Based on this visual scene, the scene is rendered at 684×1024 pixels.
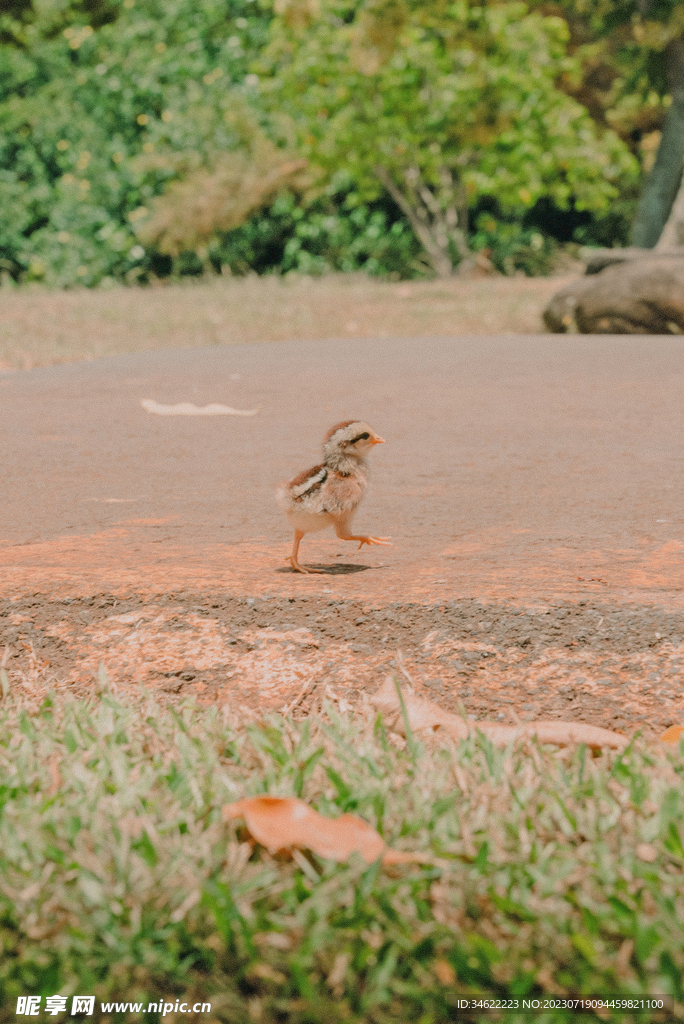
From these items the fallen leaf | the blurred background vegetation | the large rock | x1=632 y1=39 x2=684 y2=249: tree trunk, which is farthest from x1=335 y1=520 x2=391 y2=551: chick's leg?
x1=632 y1=39 x2=684 y2=249: tree trunk

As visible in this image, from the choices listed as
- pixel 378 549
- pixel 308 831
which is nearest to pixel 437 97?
pixel 378 549

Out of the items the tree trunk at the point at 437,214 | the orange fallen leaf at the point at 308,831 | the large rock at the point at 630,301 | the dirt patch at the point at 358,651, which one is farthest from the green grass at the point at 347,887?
the tree trunk at the point at 437,214

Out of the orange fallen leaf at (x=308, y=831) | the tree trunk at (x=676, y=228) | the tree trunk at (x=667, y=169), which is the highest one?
the tree trunk at (x=667, y=169)

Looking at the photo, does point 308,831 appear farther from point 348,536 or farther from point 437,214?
point 437,214

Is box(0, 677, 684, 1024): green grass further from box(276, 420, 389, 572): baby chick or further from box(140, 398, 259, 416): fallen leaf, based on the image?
box(140, 398, 259, 416): fallen leaf

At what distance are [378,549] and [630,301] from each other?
5242 millimetres

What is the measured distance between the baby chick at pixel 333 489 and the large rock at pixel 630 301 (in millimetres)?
5252

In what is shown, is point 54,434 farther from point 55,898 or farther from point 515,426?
point 55,898

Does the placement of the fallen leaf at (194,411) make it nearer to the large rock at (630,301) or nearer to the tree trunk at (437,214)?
the large rock at (630,301)

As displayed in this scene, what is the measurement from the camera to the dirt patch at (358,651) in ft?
6.86

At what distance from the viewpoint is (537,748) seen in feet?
6.26

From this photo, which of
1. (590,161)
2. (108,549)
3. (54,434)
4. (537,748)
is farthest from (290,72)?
(537,748)

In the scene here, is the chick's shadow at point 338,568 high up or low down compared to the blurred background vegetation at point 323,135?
down

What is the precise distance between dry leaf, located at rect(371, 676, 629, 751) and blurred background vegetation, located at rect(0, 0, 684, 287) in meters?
10.6
